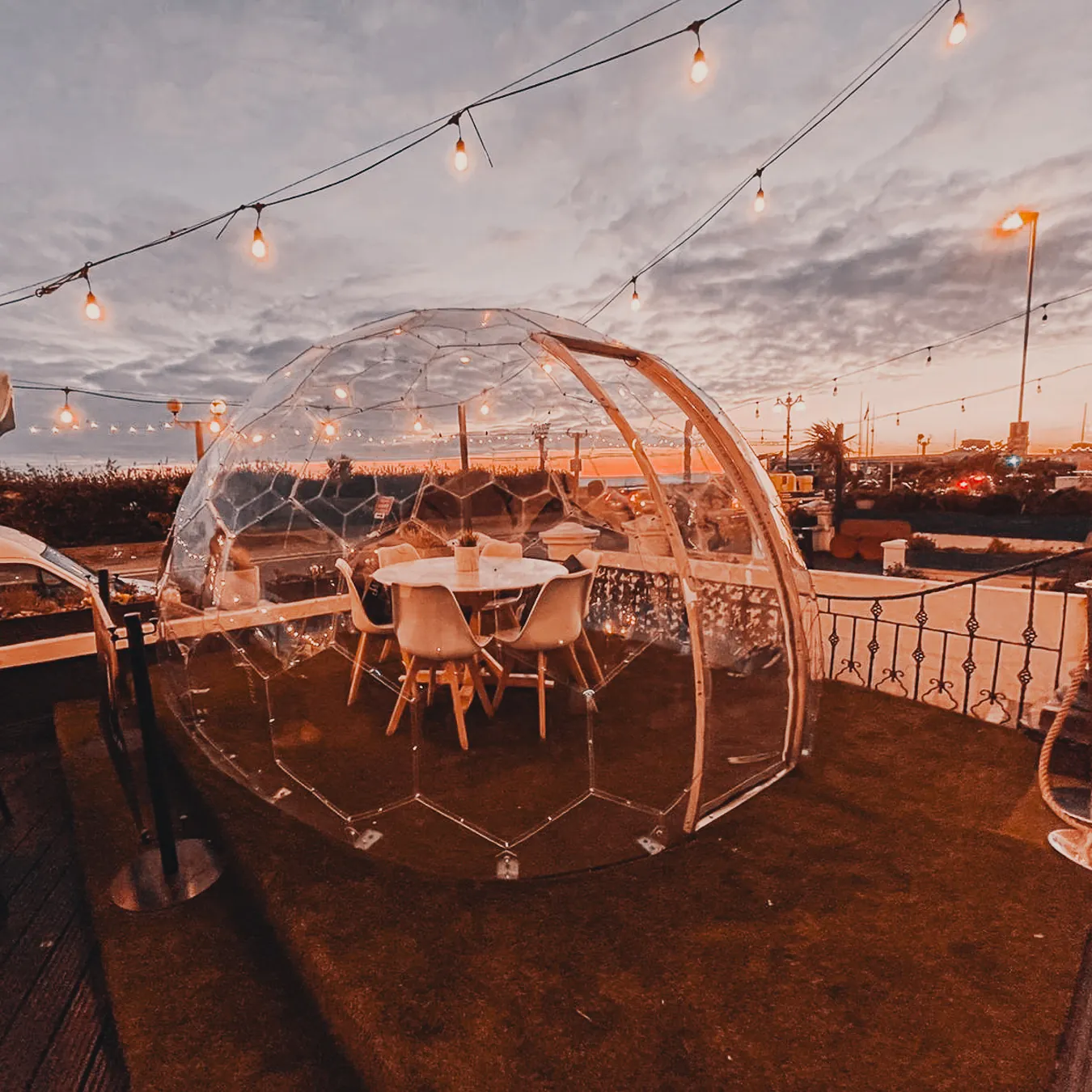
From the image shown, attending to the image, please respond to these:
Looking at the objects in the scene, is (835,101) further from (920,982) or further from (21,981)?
(21,981)

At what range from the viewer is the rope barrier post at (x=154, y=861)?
220 centimetres

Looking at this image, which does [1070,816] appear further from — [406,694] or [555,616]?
[406,694]

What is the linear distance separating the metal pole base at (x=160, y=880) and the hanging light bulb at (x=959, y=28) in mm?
5298

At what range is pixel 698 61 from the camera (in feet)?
10.1

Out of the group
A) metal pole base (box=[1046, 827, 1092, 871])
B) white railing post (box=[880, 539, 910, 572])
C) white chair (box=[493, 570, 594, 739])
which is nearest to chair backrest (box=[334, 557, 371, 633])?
white chair (box=[493, 570, 594, 739])

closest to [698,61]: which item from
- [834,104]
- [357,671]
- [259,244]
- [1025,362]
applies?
[834,104]

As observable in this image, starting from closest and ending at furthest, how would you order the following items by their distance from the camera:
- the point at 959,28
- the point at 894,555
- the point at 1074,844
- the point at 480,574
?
the point at 1074,844 < the point at 959,28 < the point at 480,574 < the point at 894,555

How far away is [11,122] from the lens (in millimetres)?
5051

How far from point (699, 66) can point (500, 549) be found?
3.42 meters

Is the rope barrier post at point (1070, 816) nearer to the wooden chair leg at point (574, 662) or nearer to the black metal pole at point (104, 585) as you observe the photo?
the wooden chair leg at point (574, 662)

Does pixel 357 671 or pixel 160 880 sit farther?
pixel 357 671

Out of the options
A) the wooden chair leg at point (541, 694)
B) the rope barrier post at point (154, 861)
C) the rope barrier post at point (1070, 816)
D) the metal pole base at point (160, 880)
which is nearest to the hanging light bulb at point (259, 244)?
the rope barrier post at point (154, 861)

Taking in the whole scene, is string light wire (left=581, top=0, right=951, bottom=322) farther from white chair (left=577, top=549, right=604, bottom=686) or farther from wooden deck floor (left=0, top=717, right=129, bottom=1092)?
wooden deck floor (left=0, top=717, right=129, bottom=1092)

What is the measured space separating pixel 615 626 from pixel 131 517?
43.9 ft
